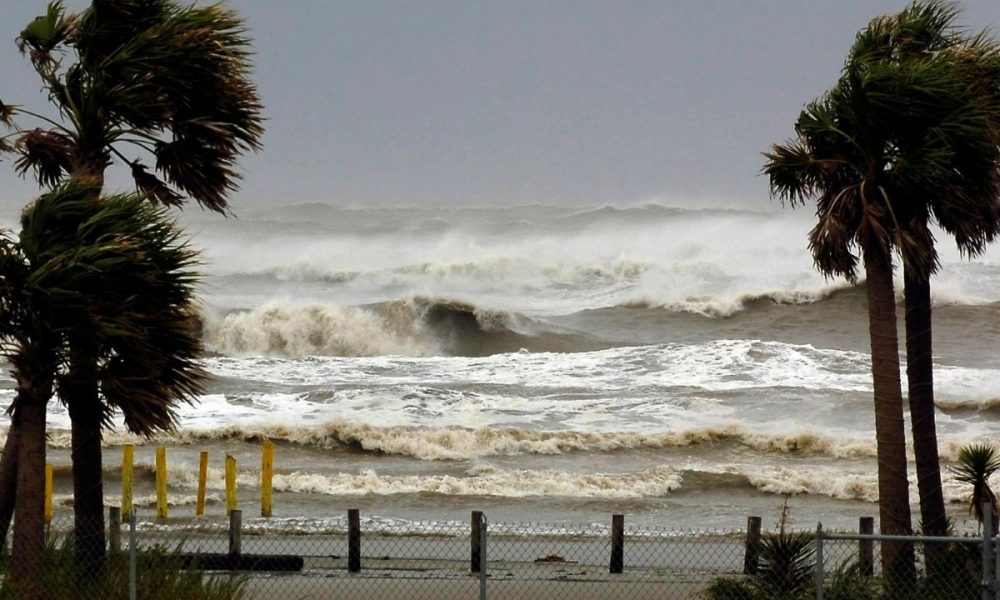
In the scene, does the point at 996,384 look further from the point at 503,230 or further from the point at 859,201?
the point at 503,230

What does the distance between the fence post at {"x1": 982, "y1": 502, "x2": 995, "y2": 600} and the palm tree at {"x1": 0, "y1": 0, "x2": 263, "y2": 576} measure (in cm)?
808

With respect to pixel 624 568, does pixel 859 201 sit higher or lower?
higher

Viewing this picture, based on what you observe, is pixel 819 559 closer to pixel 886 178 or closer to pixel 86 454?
pixel 886 178

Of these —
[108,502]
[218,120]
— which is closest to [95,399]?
[218,120]

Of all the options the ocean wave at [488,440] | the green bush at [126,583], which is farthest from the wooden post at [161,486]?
the ocean wave at [488,440]

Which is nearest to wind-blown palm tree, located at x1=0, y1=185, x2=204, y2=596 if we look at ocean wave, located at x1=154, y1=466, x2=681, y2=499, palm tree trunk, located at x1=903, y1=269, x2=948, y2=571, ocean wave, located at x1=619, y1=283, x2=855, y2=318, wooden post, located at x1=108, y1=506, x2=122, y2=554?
wooden post, located at x1=108, y1=506, x2=122, y2=554

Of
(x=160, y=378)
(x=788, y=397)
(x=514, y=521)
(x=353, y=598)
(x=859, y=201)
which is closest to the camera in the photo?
(x=160, y=378)

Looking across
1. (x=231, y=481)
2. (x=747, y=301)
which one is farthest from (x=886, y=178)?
(x=747, y=301)

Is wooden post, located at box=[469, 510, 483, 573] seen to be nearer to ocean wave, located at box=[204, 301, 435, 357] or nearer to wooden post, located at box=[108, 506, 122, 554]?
wooden post, located at box=[108, 506, 122, 554]

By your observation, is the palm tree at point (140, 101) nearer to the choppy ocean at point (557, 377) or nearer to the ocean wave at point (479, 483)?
the choppy ocean at point (557, 377)

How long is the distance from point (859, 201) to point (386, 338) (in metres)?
52.0

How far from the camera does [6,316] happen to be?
43.0 ft

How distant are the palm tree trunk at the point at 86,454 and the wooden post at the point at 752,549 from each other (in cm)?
643

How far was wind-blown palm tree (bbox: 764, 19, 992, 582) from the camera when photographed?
51.7 feet
